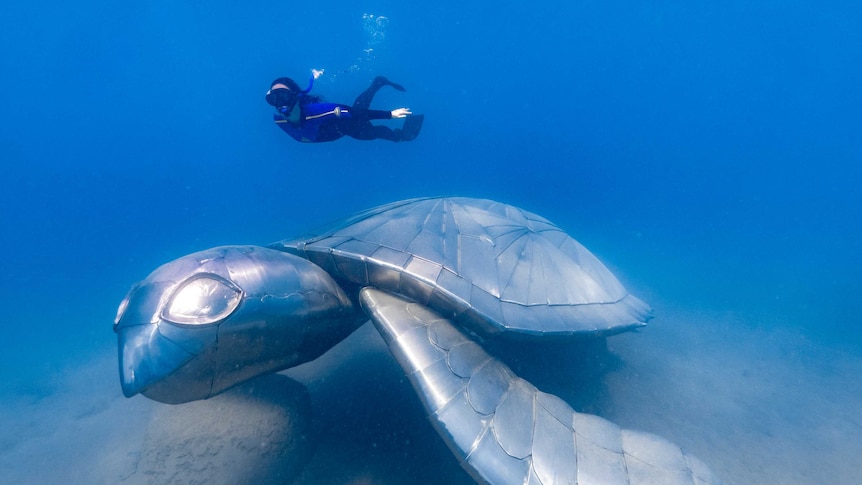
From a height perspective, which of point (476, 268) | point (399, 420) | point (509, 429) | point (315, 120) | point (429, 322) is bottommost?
point (399, 420)

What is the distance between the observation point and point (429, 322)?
3182mm

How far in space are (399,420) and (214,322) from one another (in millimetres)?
2206

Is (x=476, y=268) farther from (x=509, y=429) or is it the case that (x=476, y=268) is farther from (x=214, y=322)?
(x=214, y=322)

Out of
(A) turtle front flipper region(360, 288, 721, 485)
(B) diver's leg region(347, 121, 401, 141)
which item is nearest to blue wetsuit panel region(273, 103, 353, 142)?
(B) diver's leg region(347, 121, 401, 141)

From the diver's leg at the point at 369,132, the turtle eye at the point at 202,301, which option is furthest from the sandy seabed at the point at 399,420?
the diver's leg at the point at 369,132

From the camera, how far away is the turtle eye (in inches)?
87.7

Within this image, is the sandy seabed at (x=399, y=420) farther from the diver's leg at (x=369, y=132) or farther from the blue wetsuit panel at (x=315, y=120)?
the diver's leg at (x=369, y=132)

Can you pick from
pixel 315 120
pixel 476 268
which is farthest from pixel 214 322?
pixel 315 120

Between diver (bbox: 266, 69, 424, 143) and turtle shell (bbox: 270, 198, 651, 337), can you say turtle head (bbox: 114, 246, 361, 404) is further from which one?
diver (bbox: 266, 69, 424, 143)

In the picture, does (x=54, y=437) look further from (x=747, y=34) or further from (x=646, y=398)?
(x=747, y=34)

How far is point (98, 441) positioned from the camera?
16.2 feet

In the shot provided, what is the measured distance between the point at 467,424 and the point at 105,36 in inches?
2134

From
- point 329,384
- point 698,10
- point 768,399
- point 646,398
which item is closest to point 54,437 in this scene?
point 329,384

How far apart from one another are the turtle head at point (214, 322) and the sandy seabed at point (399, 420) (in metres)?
0.99
